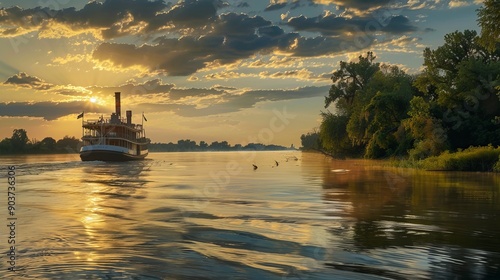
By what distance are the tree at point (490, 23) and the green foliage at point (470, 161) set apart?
13360mm

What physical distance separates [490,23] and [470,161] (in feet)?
55.0

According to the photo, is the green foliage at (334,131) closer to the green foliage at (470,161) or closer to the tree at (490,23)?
the green foliage at (470,161)

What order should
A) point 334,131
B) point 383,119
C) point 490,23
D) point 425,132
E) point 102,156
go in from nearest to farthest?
point 490,23, point 425,132, point 383,119, point 334,131, point 102,156

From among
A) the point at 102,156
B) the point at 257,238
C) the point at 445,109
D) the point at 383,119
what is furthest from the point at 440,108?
the point at 102,156

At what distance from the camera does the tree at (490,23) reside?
39000 mm

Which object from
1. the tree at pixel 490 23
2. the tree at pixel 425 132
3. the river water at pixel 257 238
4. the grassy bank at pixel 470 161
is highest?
the tree at pixel 490 23

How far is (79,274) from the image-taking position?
10.6 meters

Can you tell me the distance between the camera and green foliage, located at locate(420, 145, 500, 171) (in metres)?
50.3

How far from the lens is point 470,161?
51625 millimetres

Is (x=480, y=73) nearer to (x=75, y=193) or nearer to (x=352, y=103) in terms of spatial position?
(x=352, y=103)

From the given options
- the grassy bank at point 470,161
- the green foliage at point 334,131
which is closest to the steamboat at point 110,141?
the green foliage at point 334,131

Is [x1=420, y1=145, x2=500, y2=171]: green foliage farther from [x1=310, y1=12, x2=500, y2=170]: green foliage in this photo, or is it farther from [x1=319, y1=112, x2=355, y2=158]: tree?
[x1=319, y1=112, x2=355, y2=158]: tree

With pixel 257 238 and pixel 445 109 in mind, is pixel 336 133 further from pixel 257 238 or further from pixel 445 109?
pixel 257 238

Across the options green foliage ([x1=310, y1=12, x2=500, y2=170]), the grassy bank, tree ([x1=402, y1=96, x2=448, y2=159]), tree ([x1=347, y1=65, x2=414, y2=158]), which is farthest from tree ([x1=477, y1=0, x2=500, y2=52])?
tree ([x1=347, y1=65, x2=414, y2=158])
